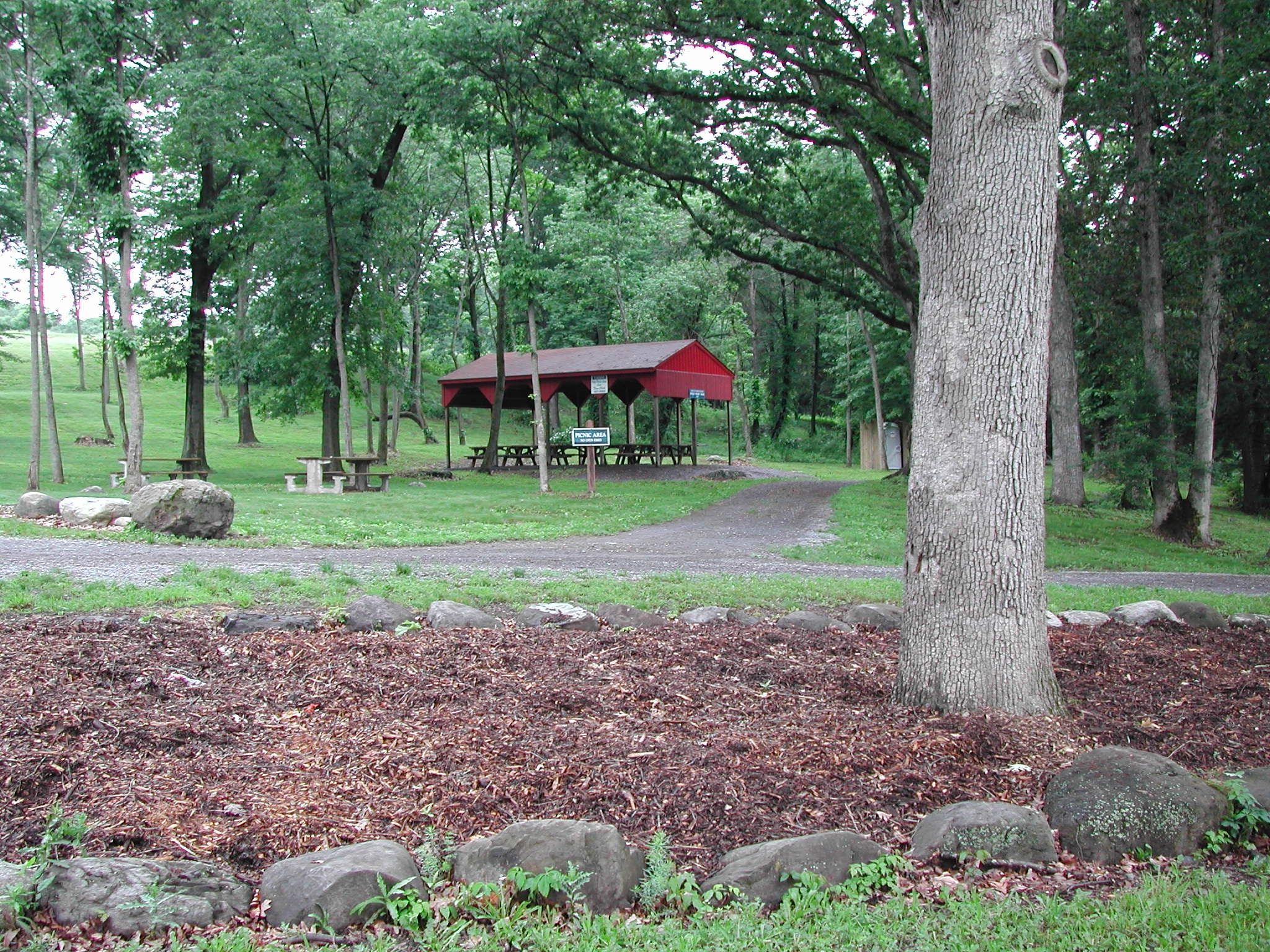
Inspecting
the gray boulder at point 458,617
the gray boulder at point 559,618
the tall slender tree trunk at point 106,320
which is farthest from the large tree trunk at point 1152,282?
the tall slender tree trunk at point 106,320

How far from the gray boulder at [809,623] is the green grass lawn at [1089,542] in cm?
245

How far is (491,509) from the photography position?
1811 cm

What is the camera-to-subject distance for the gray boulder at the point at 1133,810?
354 centimetres

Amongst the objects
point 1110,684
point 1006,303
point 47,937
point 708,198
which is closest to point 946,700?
point 1110,684

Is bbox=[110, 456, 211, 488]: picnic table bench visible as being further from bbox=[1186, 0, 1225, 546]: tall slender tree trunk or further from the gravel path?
bbox=[1186, 0, 1225, 546]: tall slender tree trunk

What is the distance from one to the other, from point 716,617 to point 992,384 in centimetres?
300

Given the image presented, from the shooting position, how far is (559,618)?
6.72 m

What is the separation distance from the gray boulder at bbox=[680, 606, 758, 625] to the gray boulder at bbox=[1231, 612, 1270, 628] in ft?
11.9

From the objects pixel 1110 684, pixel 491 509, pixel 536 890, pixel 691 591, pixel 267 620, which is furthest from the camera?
pixel 491 509

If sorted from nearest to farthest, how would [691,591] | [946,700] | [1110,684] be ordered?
[946,700] → [1110,684] → [691,591]

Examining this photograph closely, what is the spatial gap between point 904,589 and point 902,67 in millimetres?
14073

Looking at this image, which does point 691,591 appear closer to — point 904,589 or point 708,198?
point 904,589

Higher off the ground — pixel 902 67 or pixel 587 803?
pixel 902 67

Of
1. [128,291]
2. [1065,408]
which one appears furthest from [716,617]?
[1065,408]
